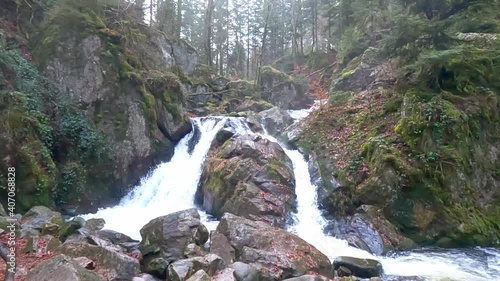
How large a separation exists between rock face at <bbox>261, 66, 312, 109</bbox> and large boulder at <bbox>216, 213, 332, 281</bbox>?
19.9 metres

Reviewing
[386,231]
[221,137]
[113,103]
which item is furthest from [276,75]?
[386,231]

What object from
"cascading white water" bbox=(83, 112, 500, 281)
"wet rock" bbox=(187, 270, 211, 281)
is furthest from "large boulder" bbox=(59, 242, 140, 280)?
"cascading white water" bbox=(83, 112, 500, 281)

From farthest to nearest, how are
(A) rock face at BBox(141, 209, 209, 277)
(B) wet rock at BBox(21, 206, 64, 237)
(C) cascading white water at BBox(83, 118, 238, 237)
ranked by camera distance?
(C) cascading white water at BBox(83, 118, 238, 237) → (B) wet rock at BBox(21, 206, 64, 237) → (A) rock face at BBox(141, 209, 209, 277)

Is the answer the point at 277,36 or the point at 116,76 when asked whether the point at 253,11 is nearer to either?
the point at 277,36

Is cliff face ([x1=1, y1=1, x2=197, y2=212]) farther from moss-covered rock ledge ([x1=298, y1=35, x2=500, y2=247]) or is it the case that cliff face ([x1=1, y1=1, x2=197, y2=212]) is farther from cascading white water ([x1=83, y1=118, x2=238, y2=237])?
moss-covered rock ledge ([x1=298, y1=35, x2=500, y2=247])

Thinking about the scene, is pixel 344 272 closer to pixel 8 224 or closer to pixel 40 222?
pixel 40 222

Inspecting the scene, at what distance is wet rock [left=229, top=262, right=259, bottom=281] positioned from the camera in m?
6.79

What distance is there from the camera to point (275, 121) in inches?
781

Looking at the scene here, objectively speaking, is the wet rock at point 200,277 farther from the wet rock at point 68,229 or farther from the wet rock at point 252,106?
the wet rock at point 252,106

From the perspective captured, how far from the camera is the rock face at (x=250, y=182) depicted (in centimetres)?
1132

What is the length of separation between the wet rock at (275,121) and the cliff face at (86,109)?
17.3 ft

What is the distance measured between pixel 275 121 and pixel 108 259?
13.9 m

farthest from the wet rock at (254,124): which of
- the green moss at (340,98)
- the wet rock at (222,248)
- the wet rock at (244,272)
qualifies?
the wet rock at (244,272)

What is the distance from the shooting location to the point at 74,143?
12445 mm
